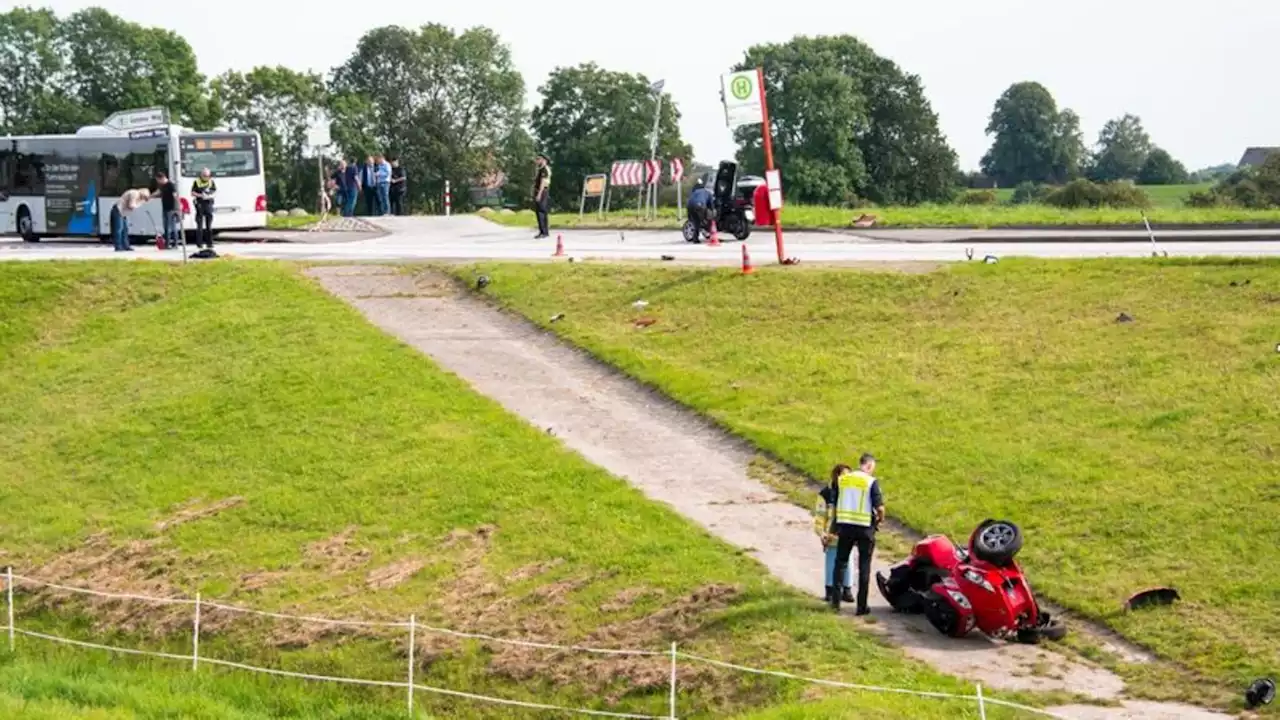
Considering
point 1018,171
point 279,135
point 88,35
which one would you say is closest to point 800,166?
point 279,135

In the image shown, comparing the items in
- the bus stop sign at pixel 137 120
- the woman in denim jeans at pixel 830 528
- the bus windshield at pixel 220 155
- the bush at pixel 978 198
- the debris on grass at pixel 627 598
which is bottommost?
the debris on grass at pixel 627 598

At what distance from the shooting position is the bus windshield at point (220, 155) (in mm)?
47000

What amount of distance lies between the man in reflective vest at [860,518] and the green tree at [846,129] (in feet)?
223

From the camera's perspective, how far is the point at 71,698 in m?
18.0

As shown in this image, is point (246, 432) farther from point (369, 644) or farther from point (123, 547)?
point (369, 644)

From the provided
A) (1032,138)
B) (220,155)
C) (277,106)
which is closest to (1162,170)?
(1032,138)

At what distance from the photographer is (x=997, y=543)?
16.3 meters

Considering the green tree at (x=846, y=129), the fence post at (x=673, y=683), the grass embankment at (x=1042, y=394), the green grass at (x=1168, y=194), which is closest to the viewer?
the fence post at (x=673, y=683)

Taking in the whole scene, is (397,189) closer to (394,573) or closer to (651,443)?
(651,443)

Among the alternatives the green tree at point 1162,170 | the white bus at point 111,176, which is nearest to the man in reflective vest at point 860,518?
the white bus at point 111,176

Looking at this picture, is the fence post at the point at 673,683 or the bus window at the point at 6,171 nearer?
the fence post at the point at 673,683

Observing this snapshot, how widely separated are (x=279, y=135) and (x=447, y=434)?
239 ft

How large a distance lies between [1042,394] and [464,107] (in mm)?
79255

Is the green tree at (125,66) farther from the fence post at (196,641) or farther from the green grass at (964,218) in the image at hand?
the fence post at (196,641)
